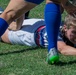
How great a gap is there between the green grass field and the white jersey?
8 centimetres

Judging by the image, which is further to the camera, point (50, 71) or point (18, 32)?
point (18, 32)

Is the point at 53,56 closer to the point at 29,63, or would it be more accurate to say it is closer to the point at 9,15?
the point at 29,63

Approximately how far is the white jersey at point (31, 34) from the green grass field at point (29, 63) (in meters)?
0.08

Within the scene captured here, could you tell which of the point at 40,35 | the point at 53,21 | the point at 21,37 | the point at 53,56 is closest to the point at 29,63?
the point at 53,56

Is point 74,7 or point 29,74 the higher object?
point 74,7

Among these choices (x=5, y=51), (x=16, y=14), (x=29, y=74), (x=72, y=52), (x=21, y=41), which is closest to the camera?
(x=29, y=74)

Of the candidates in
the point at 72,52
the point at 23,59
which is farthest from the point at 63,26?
the point at 23,59

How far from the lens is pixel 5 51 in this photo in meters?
3.76

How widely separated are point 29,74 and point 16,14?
1.84 ft

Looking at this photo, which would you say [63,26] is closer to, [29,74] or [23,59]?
[23,59]

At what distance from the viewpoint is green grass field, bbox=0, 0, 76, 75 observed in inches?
122

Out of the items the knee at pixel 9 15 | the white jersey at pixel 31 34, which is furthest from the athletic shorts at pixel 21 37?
the knee at pixel 9 15

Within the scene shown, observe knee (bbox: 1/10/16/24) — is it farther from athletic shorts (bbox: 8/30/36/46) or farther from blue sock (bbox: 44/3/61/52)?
athletic shorts (bbox: 8/30/36/46)

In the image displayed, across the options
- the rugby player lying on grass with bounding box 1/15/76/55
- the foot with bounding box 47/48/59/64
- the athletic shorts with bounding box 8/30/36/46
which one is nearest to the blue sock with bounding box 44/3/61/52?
the foot with bounding box 47/48/59/64
